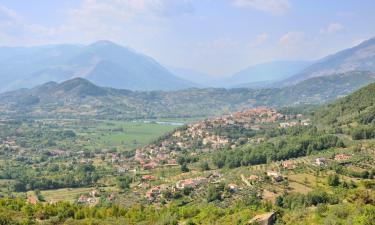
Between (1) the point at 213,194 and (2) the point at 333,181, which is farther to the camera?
(1) the point at 213,194

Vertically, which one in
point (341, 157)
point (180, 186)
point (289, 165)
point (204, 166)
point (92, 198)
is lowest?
point (92, 198)

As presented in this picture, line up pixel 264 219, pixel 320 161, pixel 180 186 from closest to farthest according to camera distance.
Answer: pixel 264 219
pixel 180 186
pixel 320 161

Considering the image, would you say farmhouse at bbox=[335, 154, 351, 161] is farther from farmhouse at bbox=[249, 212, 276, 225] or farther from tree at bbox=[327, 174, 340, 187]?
farmhouse at bbox=[249, 212, 276, 225]

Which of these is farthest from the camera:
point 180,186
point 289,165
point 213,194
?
point 289,165

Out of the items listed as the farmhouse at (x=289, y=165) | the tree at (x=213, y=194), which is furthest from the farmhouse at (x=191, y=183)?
the farmhouse at (x=289, y=165)

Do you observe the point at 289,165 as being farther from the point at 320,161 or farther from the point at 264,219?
the point at 264,219

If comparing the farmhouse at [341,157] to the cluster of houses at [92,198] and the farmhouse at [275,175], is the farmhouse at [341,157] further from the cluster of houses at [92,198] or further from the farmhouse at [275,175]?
the cluster of houses at [92,198]

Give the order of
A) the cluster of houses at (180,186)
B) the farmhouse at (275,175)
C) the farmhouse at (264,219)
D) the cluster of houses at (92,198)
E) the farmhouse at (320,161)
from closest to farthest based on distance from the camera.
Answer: the farmhouse at (264,219), the farmhouse at (275,175), the cluster of houses at (180,186), the cluster of houses at (92,198), the farmhouse at (320,161)

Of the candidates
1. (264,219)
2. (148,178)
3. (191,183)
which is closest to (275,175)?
(191,183)

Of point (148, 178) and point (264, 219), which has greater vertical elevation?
point (264, 219)

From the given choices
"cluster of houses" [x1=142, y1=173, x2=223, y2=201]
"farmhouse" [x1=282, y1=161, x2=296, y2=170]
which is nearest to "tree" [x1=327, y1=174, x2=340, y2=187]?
"farmhouse" [x1=282, y1=161, x2=296, y2=170]

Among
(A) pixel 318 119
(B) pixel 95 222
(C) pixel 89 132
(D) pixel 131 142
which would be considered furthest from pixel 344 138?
(C) pixel 89 132

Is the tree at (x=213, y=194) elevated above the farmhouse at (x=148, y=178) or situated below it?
above

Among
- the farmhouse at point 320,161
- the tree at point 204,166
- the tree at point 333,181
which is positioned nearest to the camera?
the tree at point 333,181
